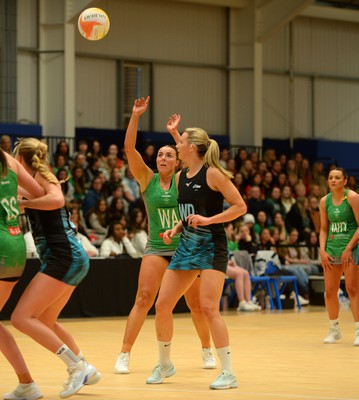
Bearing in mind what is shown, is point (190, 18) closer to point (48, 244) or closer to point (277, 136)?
point (277, 136)

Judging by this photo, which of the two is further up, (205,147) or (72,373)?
(205,147)

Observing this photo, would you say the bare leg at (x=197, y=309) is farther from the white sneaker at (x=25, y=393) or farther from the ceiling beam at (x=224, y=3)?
the ceiling beam at (x=224, y=3)

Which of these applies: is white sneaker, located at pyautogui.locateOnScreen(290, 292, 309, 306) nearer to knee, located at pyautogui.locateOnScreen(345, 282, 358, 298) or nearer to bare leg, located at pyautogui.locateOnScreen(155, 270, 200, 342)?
knee, located at pyautogui.locateOnScreen(345, 282, 358, 298)

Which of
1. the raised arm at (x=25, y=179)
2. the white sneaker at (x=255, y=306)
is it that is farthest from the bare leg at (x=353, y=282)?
the white sneaker at (x=255, y=306)

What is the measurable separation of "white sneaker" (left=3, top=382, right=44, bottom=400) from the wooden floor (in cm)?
25

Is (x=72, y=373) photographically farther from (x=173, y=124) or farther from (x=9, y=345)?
(x=173, y=124)

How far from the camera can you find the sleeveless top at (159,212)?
30.8ft

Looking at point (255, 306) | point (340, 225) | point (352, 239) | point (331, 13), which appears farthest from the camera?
point (331, 13)

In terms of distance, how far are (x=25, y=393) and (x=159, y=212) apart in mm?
2626

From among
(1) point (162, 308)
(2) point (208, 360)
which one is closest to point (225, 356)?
(1) point (162, 308)

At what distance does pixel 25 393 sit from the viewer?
24.2 ft

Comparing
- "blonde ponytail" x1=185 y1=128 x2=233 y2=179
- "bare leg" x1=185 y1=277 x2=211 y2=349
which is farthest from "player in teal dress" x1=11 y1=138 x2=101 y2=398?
"bare leg" x1=185 y1=277 x2=211 y2=349

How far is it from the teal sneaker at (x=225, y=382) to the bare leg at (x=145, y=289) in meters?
1.34

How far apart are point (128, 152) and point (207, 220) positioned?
1.49 metres
